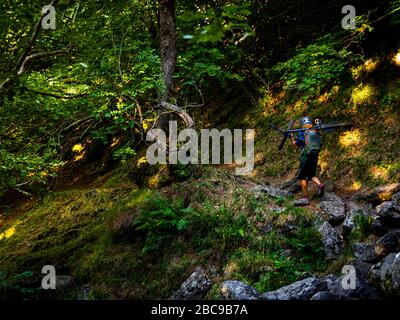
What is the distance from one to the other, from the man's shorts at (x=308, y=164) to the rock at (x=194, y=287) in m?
3.72

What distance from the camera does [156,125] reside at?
9539 millimetres

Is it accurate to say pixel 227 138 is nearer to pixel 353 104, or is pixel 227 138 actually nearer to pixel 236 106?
pixel 236 106

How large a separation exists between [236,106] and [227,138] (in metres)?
1.76

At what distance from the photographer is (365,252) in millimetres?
5641

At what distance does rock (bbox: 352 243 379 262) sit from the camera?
17.8 ft

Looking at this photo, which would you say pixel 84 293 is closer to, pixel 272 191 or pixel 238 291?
pixel 238 291

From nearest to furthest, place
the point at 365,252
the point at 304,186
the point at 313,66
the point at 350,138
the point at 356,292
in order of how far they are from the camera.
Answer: the point at 356,292 < the point at 365,252 < the point at 304,186 < the point at 313,66 < the point at 350,138

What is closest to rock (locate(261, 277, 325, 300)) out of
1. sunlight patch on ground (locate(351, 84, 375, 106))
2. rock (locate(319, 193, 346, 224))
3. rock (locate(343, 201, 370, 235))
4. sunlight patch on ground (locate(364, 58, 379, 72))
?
rock (locate(343, 201, 370, 235))

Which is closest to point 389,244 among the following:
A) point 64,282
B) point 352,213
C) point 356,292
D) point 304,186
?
point 356,292

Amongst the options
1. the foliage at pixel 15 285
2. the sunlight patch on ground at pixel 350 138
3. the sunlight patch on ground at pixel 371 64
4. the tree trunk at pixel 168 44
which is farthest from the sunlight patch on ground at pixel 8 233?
the sunlight patch on ground at pixel 371 64

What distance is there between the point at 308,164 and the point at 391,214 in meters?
2.66

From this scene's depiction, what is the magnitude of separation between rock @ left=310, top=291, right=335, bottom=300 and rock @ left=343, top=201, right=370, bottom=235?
2.17m

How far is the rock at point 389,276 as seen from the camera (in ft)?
13.7
